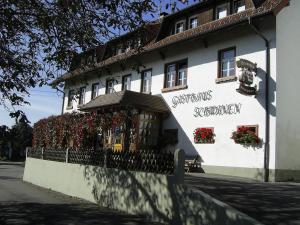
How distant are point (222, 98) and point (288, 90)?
2.84 m

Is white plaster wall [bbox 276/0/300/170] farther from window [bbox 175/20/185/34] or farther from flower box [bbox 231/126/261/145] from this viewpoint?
window [bbox 175/20/185/34]

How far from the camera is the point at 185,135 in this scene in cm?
2123

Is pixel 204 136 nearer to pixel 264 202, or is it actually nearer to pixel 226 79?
pixel 226 79

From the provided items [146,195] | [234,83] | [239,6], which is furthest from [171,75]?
[146,195]

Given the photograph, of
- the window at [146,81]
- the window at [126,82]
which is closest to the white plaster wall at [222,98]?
the window at [146,81]

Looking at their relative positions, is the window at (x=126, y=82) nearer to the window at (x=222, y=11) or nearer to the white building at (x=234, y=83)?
the white building at (x=234, y=83)

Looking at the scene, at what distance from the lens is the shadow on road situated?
9.62 metres

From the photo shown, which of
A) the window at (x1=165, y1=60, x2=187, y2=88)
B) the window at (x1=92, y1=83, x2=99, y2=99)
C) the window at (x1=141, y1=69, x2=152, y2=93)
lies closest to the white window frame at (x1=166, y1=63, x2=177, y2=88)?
the window at (x1=165, y1=60, x2=187, y2=88)

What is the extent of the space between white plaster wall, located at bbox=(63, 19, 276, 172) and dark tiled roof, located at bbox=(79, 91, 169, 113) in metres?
0.47

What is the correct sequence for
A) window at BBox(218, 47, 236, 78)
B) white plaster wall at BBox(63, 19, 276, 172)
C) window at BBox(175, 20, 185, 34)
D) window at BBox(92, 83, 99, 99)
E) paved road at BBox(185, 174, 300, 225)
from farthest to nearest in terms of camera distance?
window at BBox(92, 83, 99, 99)
window at BBox(175, 20, 185, 34)
window at BBox(218, 47, 236, 78)
white plaster wall at BBox(63, 19, 276, 172)
paved road at BBox(185, 174, 300, 225)

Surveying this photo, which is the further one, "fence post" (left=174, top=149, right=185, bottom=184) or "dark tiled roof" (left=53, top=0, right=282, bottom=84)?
"dark tiled roof" (left=53, top=0, right=282, bottom=84)

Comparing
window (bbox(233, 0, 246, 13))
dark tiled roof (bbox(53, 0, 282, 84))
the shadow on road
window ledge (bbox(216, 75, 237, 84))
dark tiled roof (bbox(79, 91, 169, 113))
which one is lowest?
the shadow on road

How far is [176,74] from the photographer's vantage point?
22.5 metres

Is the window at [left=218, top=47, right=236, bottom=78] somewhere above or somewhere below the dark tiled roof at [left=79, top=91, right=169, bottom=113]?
above
